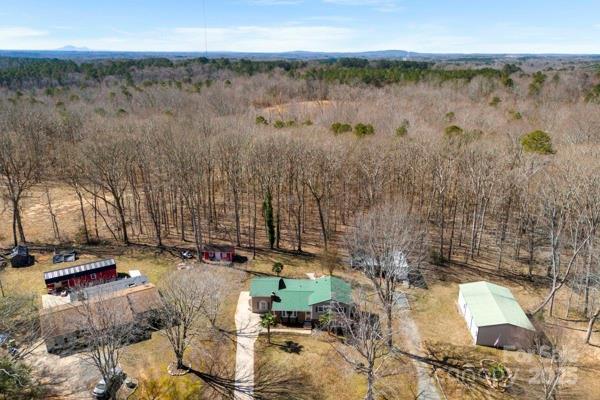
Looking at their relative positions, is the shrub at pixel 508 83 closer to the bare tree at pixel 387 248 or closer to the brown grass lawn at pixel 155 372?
the bare tree at pixel 387 248

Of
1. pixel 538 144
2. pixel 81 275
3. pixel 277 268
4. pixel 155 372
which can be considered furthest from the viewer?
pixel 538 144

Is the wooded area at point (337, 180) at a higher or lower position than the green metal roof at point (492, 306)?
higher

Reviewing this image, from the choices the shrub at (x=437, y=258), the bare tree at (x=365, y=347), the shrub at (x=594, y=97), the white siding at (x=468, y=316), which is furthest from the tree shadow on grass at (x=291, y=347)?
the shrub at (x=594, y=97)

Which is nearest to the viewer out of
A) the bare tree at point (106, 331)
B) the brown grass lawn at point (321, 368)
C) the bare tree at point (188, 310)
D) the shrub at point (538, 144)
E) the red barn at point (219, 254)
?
the bare tree at point (106, 331)

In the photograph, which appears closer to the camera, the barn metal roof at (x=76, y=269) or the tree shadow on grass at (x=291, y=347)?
the tree shadow on grass at (x=291, y=347)

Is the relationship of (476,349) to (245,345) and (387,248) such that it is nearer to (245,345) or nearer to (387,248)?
(387,248)

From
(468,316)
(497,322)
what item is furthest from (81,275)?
(497,322)
